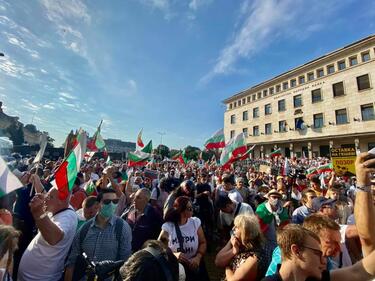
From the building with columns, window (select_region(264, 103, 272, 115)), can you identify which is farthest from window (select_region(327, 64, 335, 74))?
window (select_region(264, 103, 272, 115))

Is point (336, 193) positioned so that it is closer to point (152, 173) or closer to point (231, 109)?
point (152, 173)

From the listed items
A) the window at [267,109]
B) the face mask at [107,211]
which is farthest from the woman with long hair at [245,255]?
the window at [267,109]

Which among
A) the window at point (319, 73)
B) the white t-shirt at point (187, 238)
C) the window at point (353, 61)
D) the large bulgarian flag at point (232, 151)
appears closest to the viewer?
the white t-shirt at point (187, 238)

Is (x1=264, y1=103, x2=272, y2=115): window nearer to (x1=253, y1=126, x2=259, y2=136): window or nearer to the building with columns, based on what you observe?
the building with columns

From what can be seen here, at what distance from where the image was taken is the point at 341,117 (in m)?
26.8

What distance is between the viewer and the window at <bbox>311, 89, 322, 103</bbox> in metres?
29.5

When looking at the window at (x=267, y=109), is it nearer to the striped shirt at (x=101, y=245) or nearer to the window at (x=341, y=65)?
the window at (x=341, y=65)

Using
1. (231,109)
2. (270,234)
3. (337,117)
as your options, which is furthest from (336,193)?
(231,109)

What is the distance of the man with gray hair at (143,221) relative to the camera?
11.8ft

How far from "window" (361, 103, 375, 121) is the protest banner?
2037cm

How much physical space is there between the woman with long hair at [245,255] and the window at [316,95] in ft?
108

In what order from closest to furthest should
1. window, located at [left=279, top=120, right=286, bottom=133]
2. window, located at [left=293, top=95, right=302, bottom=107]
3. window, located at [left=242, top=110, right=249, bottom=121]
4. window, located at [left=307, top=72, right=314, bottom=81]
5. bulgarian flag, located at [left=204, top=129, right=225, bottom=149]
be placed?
bulgarian flag, located at [left=204, top=129, right=225, bottom=149], window, located at [left=307, top=72, right=314, bottom=81], window, located at [left=293, top=95, right=302, bottom=107], window, located at [left=279, top=120, right=286, bottom=133], window, located at [left=242, top=110, right=249, bottom=121]

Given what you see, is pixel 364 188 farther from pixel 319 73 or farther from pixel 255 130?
pixel 255 130

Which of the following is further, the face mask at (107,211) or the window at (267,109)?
the window at (267,109)
